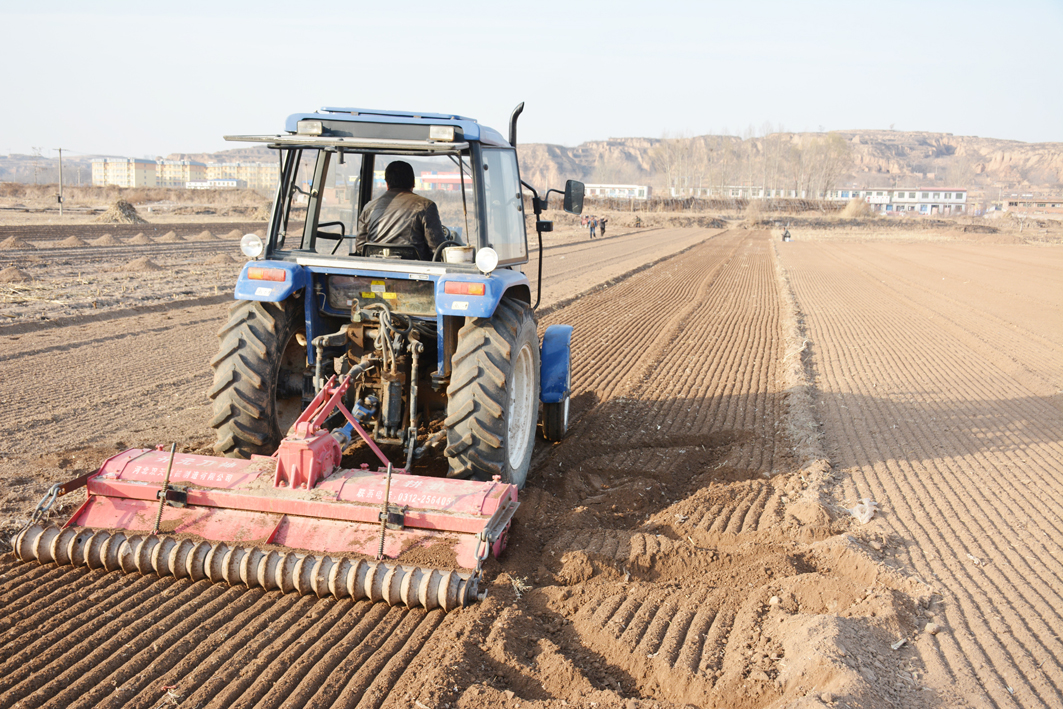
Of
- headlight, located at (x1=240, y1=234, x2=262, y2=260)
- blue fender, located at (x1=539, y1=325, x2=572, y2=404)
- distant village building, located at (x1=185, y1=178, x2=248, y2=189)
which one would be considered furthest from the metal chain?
distant village building, located at (x1=185, y1=178, x2=248, y2=189)

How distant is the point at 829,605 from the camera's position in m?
3.78

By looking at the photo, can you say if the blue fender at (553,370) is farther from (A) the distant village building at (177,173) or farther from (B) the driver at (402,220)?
(A) the distant village building at (177,173)

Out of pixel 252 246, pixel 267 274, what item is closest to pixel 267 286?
pixel 267 274

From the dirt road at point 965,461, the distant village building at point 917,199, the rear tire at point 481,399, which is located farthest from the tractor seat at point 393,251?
the distant village building at point 917,199

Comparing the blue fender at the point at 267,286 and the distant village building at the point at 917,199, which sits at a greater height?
the distant village building at the point at 917,199

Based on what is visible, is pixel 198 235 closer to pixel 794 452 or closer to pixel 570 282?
pixel 570 282

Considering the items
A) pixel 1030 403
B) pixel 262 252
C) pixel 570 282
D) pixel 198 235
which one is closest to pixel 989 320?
pixel 1030 403

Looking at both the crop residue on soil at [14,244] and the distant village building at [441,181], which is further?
the crop residue on soil at [14,244]

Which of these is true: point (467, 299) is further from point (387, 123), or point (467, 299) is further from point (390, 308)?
point (387, 123)

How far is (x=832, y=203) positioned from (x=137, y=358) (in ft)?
274

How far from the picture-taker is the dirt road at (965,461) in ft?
11.6

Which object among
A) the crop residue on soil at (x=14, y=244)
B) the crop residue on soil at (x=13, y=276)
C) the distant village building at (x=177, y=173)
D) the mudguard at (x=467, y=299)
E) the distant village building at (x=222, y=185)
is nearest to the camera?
the mudguard at (x=467, y=299)

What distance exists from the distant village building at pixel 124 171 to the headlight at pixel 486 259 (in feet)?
388

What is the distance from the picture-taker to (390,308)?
4.66m
